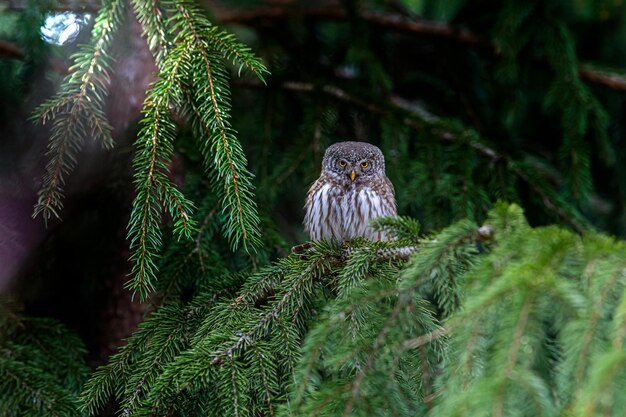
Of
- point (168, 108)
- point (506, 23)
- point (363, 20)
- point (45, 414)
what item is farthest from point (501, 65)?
point (45, 414)

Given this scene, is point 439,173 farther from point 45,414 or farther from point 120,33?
point 45,414

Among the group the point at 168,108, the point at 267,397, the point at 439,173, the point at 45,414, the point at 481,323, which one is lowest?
the point at 45,414

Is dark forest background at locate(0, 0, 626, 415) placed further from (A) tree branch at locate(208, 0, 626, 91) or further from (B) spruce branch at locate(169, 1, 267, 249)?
(B) spruce branch at locate(169, 1, 267, 249)

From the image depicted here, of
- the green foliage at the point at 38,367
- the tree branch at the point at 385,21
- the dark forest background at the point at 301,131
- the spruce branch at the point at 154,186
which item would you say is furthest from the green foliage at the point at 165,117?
the tree branch at the point at 385,21

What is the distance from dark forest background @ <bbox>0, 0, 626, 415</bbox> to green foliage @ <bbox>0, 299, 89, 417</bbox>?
17mm

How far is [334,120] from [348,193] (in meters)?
0.36

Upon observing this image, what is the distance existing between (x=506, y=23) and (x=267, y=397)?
235cm

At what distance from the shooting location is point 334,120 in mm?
3461

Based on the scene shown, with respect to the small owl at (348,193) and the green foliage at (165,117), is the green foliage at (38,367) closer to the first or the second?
the green foliage at (165,117)

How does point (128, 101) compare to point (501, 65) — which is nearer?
point (128, 101)

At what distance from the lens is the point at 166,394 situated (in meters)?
1.87

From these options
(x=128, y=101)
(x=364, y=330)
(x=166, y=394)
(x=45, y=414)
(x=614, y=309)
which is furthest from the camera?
(x=128, y=101)

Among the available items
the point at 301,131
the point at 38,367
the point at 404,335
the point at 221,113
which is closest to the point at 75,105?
the point at 221,113

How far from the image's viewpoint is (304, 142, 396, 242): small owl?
3.33 m
